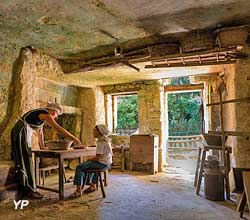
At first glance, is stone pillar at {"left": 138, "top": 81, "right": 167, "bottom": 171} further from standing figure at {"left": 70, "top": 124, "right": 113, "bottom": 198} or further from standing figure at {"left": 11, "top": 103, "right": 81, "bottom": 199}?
standing figure at {"left": 11, "top": 103, "right": 81, "bottom": 199}

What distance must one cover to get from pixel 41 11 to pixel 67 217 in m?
2.24

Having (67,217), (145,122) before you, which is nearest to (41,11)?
(67,217)

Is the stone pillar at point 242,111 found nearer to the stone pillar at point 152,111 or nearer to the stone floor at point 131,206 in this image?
the stone floor at point 131,206

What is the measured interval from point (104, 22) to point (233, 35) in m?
1.53

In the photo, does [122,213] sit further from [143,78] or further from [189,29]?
[143,78]

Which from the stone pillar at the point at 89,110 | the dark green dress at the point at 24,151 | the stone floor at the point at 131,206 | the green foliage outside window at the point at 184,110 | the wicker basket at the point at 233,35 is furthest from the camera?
the green foliage outside window at the point at 184,110

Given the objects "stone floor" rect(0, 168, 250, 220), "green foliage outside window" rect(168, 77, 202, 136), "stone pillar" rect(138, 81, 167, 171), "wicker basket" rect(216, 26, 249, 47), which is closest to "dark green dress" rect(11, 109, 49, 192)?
"stone floor" rect(0, 168, 250, 220)

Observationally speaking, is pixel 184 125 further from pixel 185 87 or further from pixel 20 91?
pixel 20 91

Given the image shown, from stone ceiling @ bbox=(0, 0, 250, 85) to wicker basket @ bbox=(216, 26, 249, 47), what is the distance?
0.26ft

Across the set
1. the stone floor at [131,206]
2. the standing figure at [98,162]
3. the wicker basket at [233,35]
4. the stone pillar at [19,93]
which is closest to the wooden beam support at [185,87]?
the stone floor at [131,206]

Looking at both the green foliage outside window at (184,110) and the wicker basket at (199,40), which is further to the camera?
the green foliage outside window at (184,110)

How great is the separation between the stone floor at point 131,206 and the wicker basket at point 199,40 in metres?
2.01

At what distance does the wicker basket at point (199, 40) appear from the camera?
3471mm

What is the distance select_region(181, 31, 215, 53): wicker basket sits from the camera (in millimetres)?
3471
